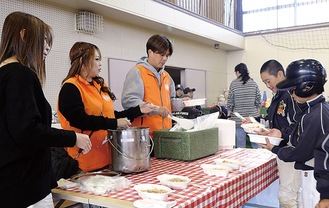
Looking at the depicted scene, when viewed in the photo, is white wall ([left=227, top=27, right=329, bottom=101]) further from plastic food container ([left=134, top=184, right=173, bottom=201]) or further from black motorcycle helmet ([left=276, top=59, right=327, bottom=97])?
plastic food container ([left=134, top=184, right=173, bottom=201])

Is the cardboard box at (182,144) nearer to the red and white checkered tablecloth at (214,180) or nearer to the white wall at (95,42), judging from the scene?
the red and white checkered tablecloth at (214,180)

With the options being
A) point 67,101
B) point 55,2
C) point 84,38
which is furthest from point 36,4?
point 67,101

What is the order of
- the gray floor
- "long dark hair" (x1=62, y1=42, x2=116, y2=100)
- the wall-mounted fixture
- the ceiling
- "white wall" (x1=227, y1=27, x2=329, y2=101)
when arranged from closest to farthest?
"long dark hair" (x1=62, y1=42, x2=116, y2=100) → the gray floor → the ceiling → the wall-mounted fixture → "white wall" (x1=227, y1=27, x2=329, y2=101)

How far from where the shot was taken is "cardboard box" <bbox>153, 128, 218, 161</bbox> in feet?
5.89

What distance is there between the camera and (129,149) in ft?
4.83

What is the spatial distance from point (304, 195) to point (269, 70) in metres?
0.87

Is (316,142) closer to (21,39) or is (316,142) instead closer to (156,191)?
(156,191)

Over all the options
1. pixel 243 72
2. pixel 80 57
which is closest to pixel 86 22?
pixel 243 72

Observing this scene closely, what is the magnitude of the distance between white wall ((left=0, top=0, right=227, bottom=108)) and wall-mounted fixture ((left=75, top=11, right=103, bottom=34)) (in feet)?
0.20

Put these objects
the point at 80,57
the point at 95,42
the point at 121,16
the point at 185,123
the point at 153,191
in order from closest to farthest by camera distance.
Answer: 1. the point at 153,191
2. the point at 80,57
3. the point at 185,123
4. the point at 95,42
5. the point at 121,16

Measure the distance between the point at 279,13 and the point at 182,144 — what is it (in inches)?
231

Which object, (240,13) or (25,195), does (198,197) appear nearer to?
(25,195)

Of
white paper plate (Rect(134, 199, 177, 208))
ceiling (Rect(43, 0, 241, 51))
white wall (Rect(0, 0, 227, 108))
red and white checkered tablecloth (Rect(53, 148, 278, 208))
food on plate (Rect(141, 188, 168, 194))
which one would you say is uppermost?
ceiling (Rect(43, 0, 241, 51))

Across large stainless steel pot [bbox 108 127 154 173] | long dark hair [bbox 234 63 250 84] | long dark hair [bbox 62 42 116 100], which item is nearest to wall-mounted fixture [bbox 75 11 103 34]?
long dark hair [bbox 234 63 250 84]
